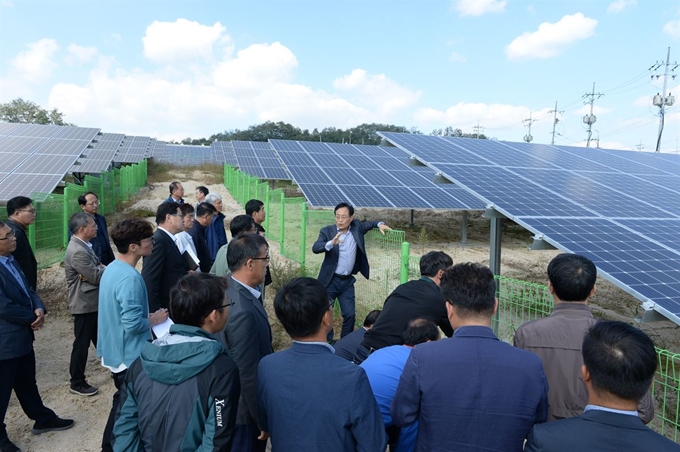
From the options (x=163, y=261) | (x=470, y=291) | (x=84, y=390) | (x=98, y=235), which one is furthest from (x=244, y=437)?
(x=98, y=235)

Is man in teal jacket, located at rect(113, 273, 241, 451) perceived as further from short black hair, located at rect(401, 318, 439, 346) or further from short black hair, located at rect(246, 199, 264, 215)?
short black hair, located at rect(246, 199, 264, 215)

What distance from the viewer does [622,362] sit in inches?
62.0

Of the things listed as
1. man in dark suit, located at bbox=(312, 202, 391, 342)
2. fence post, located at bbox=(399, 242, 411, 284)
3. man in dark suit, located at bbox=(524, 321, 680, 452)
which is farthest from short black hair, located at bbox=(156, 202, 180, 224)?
man in dark suit, located at bbox=(524, 321, 680, 452)

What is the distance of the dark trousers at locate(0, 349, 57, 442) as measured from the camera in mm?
3406

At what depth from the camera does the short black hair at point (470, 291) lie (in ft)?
6.50

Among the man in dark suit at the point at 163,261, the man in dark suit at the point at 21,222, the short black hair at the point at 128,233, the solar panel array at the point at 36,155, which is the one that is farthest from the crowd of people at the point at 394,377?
the solar panel array at the point at 36,155

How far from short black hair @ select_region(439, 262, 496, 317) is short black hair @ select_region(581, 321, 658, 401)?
0.45m

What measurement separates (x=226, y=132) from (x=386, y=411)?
9014cm

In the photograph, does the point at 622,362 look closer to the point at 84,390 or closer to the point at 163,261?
the point at 163,261

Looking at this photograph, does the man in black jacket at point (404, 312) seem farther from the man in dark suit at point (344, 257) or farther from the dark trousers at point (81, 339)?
the dark trousers at point (81, 339)

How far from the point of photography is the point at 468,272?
6.79 feet

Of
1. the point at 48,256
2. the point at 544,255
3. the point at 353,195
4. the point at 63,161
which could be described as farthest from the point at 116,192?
the point at 544,255

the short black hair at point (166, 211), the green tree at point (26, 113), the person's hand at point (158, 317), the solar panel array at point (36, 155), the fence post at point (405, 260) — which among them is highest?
the green tree at point (26, 113)

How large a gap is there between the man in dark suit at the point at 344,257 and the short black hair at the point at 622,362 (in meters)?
3.82
